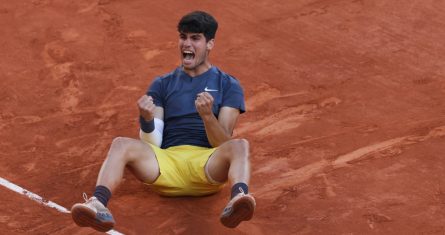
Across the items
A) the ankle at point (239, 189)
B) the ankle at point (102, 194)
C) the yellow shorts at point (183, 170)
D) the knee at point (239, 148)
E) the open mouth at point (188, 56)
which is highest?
the open mouth at point (188, 56)

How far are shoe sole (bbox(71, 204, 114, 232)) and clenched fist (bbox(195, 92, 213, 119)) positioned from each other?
126cm

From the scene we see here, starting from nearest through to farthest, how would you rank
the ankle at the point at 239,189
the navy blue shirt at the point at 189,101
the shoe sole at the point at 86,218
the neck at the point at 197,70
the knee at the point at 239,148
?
the shoe sole at the point at 86,218 → the ankle at the point at 239,189 → the knee at the point at 239,148 → the navy blue shirt at the point at 189,101 → the neck at the point at 197,70

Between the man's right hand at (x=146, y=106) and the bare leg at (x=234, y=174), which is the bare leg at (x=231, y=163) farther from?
the man's right hand at (x=146, y=106)

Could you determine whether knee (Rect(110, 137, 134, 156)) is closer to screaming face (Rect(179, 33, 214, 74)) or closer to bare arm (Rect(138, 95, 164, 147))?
bare arm (Rect(138, 95, 164, 147))

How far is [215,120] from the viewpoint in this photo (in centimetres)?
841

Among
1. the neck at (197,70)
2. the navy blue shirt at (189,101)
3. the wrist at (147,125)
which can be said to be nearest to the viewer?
the wrist at (147,125)

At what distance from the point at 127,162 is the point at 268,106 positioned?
104 inches

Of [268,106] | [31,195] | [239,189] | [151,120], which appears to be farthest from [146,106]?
[268,106]

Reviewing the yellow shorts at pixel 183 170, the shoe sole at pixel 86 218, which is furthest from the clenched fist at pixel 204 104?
the shoe sole at pixel 86 218

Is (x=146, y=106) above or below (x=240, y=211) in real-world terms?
above

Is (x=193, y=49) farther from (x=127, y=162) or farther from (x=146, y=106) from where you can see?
(x=127, y=162)

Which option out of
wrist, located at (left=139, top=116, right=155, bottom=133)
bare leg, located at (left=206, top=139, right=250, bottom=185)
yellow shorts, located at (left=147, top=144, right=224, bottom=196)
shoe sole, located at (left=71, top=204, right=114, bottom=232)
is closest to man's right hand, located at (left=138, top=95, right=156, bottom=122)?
wrist, located at (left=139, top=116, right=155, bottom=133)

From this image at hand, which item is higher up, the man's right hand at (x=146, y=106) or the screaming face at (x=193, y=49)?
the screaming face at (x=193, y=49)

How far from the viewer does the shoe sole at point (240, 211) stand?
295 inches
